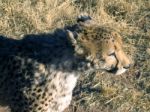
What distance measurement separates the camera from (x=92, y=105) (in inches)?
200

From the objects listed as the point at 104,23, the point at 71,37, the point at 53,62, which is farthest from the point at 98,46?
the point at 104,23

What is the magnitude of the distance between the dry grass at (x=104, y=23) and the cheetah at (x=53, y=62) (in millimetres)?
868

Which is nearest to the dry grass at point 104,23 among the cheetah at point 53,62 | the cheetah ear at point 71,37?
the cheetah at point 53,62

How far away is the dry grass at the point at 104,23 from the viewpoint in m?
5.12

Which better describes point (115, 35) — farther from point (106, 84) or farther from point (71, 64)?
point (106, 84)

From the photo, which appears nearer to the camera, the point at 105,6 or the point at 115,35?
the point at 115,35

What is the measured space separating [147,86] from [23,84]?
1.70 meters

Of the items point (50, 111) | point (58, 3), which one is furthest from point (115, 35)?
point (58, 3)

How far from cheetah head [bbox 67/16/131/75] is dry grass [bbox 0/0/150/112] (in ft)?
3.06

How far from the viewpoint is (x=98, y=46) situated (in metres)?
4.12

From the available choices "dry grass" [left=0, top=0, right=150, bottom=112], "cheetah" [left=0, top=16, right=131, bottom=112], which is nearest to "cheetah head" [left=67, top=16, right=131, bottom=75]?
"cheetah" [left=0, top=16, right=131, bottom=112]

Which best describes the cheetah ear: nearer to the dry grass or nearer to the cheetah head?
the cheetah head

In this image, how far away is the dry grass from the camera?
16.8ft

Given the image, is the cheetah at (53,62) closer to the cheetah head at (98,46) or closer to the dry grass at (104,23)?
the cheetah head at (98,46)
